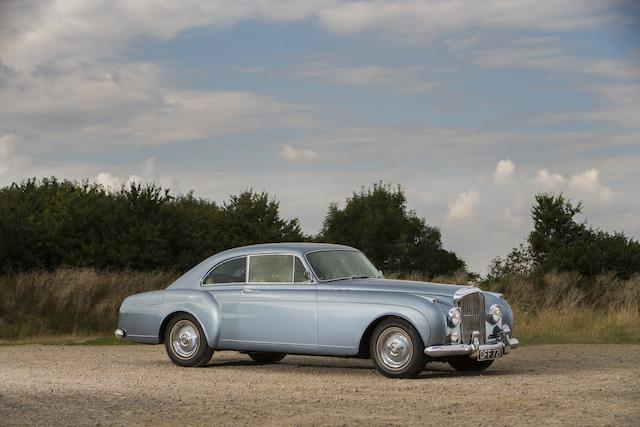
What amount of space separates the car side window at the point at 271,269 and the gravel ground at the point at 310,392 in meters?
1.35

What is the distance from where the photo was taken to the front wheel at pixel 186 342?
1594 cm

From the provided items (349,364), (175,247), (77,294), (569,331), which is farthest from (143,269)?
(349,364)

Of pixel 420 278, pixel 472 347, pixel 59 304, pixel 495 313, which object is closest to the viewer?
pixel 472 347

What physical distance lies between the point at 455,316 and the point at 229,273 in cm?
375

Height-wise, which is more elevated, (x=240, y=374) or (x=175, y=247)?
(x=175, y=247)

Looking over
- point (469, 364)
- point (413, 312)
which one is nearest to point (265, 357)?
point (469, 364)

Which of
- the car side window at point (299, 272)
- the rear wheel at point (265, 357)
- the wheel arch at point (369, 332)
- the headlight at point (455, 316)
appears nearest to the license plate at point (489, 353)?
A: the headlight at point (455, 316)

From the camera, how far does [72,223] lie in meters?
54.2

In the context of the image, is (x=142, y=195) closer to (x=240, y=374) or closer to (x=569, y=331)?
(x=569, y=331)

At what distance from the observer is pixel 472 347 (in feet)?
46.3

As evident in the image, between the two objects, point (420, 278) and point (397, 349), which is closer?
point (397, 349)

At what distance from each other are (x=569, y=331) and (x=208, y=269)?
38.2ft

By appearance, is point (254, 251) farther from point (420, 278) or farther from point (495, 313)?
point (420, 278)

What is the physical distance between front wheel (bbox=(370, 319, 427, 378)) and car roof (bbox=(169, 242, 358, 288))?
1864mm
